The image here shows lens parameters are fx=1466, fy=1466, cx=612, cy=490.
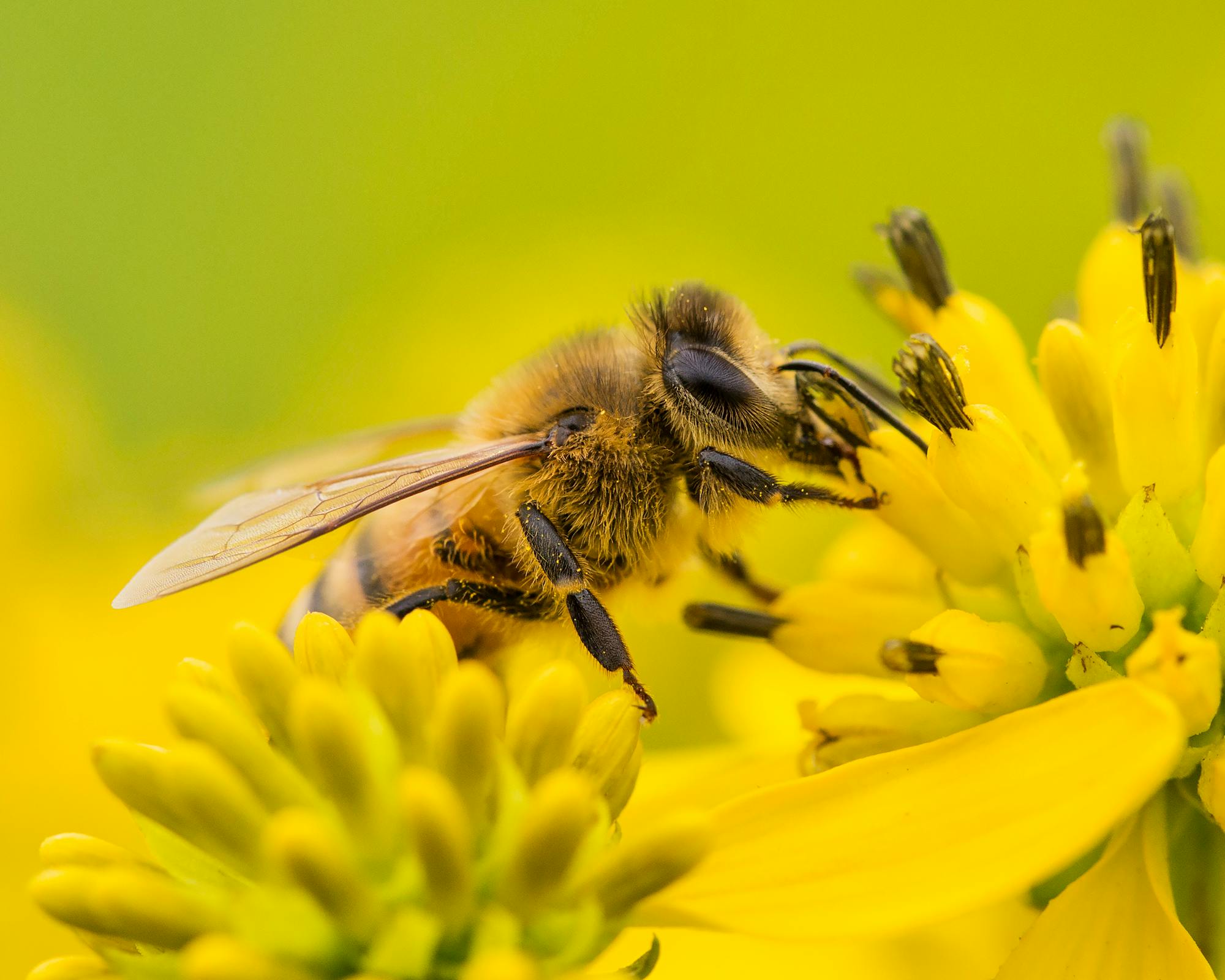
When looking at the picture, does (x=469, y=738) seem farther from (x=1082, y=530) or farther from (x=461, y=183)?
(x=461, y=183)

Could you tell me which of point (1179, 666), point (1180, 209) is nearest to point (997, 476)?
point (1179, 666)

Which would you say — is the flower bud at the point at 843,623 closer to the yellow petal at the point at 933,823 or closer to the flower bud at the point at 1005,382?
the flower bud at the point at 1005,382

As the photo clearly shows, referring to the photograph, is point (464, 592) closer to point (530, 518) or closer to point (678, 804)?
point (530, 518)

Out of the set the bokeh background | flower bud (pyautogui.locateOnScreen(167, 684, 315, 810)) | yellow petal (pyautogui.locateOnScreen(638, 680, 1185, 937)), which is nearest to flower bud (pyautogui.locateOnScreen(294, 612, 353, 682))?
flower bud (pyautogui.locateOnScreen(167, 684, 315, 810))

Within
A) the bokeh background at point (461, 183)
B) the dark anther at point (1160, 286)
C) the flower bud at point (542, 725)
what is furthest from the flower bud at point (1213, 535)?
the bokeh background at point (461, 183)

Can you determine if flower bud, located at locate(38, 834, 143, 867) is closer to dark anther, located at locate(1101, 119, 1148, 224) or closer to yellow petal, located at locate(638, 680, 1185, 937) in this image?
yellow petal, located at locate(638, 680, 1185, 937)

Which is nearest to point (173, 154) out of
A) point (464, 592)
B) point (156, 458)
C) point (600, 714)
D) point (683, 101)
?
point (156, 458)
